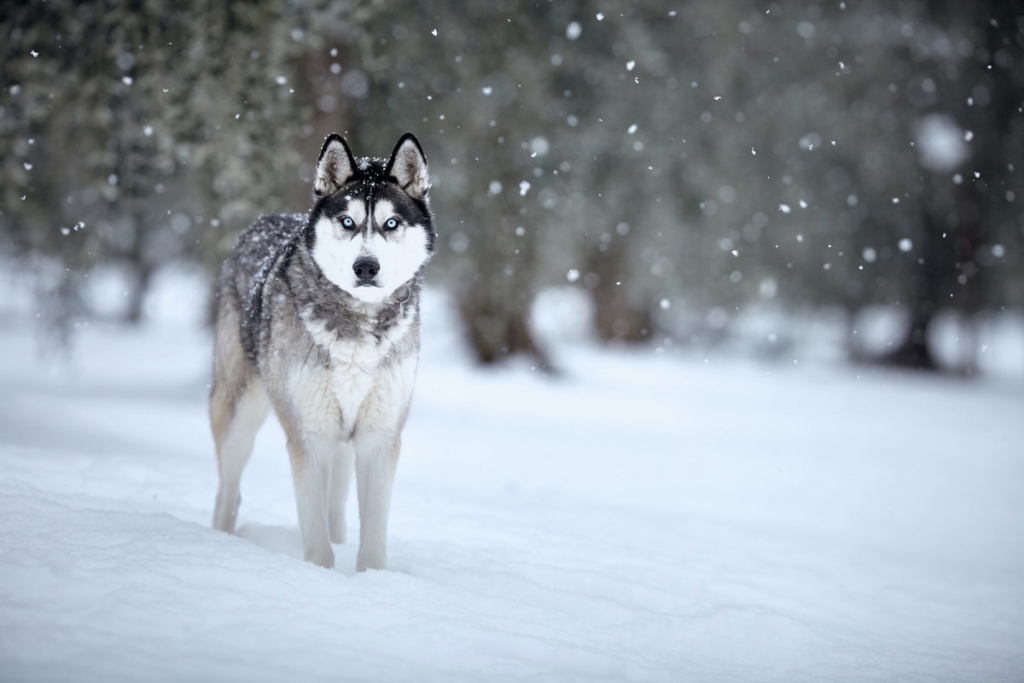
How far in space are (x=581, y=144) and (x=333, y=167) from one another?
25.3 feet

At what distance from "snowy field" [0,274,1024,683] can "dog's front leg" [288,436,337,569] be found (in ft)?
0.76

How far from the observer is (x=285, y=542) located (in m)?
4.13

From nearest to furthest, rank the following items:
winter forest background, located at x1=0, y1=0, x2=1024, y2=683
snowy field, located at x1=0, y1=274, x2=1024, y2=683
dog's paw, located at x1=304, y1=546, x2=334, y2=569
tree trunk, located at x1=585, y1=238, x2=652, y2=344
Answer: snowy field, located at x1=0, y1=274, x2=1024, y2=683 → winter forest background, located at x1=0, y1=0, x2=1024, y2=683 → dog's paw, located at x1=304, y1=546, x2=334, y2=569 → tree trunk, located at x1=585, y1=238, x2=652, y2=344

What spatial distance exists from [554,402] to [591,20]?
5437mm

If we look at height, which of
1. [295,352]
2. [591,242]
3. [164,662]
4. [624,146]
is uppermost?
[624,146]

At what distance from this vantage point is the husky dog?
3.40 m

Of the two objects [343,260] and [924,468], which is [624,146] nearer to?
[924,468]

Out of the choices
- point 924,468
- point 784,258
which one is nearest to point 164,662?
point 924,468

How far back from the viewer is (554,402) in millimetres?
11617

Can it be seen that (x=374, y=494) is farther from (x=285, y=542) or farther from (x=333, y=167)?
(x=333, y=167)

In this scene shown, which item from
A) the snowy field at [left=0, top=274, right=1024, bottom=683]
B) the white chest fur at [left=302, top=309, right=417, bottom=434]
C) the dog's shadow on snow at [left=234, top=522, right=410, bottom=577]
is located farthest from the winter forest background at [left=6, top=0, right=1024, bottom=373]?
the white chest fur at [left=302, top=309, right=417, bottom=434]

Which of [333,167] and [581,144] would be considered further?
[581,144]

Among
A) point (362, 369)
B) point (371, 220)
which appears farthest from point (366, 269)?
point (362, 369)

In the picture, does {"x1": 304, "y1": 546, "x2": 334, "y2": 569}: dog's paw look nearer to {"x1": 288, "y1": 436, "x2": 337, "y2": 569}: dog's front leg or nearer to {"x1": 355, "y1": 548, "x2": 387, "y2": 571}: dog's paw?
{"x1": 288, "y1": 436, "x2": 337, "y2": 569}: dog's front leg
